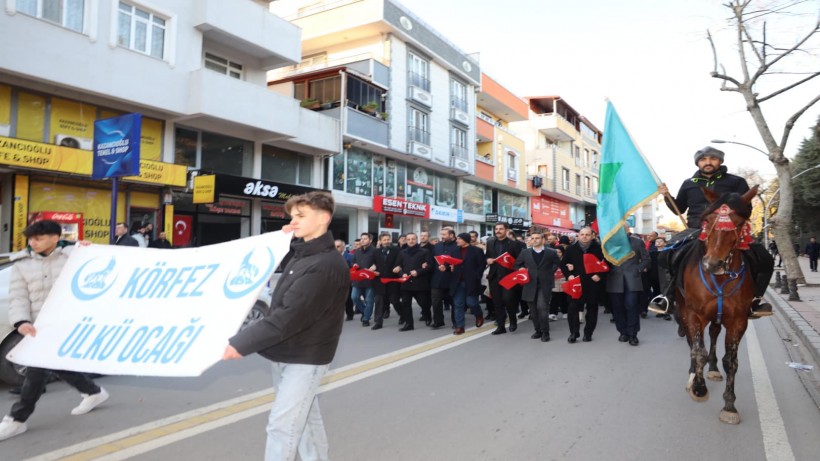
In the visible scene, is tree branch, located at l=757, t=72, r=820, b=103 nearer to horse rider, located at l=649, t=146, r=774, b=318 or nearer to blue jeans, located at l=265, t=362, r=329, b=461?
horse rider, located at l=649, t=146, r=774, b=318

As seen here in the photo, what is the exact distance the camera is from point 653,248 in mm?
12961

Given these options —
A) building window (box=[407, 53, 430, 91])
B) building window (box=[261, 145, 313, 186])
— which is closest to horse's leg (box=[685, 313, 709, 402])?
building window (box=[261, 145, 313, 186])

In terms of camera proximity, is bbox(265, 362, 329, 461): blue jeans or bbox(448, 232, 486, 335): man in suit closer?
bbox(265, 362, 329, 461): blue jeans

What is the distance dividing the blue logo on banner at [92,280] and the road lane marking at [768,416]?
505 centimetres

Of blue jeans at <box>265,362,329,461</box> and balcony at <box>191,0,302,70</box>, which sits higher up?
balcony at <box>191,0,302,70</box>

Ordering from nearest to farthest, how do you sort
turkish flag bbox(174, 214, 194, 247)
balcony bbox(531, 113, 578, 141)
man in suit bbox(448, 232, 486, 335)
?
1. man in suit bbox(448, 232, 486, 335)
2. turkish flag bbox(174, 214, 194, 247)
3. balcony bbox(531, 113, 578, 141)

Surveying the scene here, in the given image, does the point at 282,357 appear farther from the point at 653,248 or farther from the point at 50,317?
the point at 653,248

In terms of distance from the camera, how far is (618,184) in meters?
6.97

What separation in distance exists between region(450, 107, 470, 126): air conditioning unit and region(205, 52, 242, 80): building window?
15.3 metres

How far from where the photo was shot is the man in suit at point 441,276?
389 inches

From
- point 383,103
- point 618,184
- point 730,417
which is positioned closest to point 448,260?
point 618,184

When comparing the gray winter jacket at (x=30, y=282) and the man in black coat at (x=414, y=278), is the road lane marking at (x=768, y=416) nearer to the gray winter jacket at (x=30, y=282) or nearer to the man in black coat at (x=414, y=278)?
the man in black coat at (x=414, y=278)

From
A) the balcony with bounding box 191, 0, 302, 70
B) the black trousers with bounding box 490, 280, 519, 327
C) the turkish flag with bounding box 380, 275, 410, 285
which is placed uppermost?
the balcony with bounding box 191, 0, 302, 70

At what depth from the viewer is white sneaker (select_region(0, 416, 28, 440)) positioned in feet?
13.6
